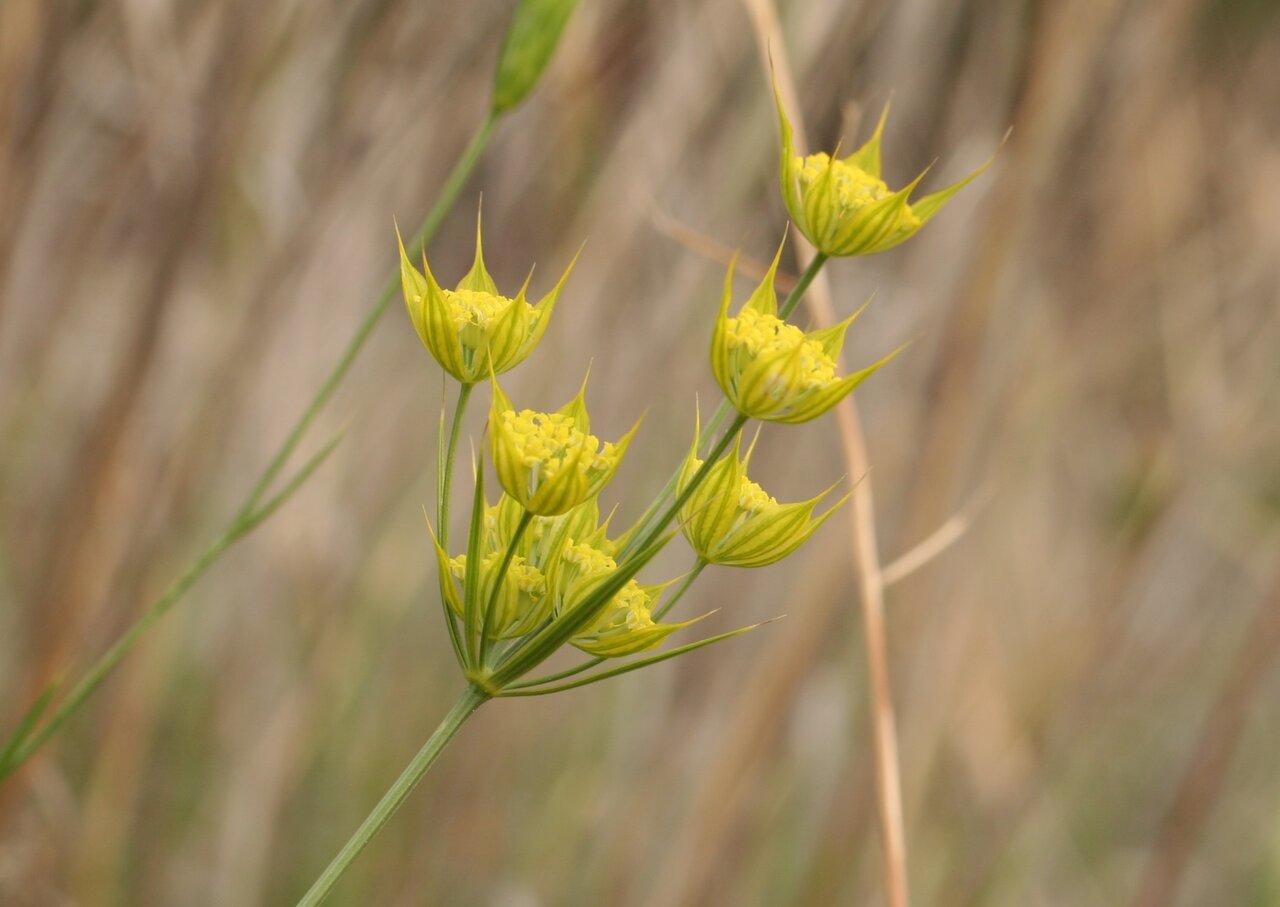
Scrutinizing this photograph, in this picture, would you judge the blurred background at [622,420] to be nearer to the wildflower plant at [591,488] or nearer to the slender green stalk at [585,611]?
the wildflower plant at [591,488]

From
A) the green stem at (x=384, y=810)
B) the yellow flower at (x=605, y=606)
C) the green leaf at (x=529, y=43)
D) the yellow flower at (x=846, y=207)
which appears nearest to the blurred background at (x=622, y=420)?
the green leaf at (x=529, y=43)

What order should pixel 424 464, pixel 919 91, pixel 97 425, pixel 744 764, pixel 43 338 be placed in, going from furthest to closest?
pixel 424 464 < pixel 919 91 < pixel 43 338 < pixel 744 764 < pixel 97 425

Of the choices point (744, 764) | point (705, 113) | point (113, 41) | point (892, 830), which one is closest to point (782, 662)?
point (744, 764)

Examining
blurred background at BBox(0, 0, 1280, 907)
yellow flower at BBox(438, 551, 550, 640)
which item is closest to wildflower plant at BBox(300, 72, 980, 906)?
yellow flower at BBox(438, 551, 550, 640)

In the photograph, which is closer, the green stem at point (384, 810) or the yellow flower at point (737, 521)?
the green stem at point (384, 810)

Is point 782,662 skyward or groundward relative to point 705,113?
groundward

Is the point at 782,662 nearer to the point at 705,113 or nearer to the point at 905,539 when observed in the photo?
the point at 905,539

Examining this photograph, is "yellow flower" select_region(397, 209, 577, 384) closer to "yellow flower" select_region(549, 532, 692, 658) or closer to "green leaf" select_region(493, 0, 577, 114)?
"yellow flower" select_region(549, 532, 692, 658)
